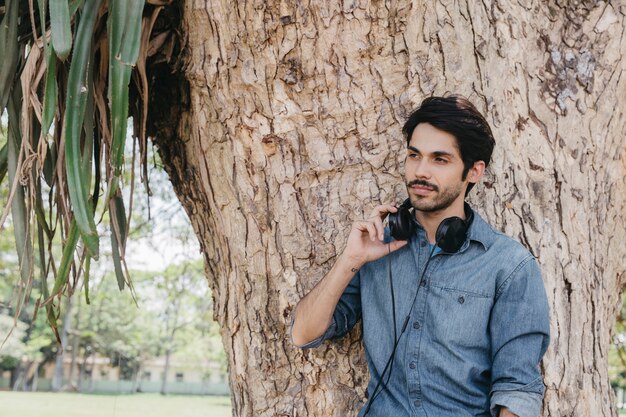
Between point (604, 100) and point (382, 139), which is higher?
point (604, 100)

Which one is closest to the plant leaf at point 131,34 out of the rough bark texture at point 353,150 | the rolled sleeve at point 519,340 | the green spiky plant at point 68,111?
the green spiky plant at point 68,111

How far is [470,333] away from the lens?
8.30 feet

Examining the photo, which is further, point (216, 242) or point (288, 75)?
point (216, 242)

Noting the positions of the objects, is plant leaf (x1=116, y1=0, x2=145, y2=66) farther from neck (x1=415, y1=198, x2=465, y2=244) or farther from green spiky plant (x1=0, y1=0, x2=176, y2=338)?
neck (x1=415, y1=198, x2=465, y2=244)

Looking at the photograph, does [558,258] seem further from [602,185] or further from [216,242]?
[216,242]

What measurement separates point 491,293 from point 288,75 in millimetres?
1218

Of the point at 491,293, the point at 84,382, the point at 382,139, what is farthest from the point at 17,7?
the point at 84,382

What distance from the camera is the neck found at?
2.70 meters

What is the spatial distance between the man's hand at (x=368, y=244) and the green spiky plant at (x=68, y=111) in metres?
0.93

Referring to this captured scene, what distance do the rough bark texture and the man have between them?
0.30 meters

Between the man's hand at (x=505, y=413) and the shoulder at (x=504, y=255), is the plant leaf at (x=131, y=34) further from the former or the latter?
the man's hand at (x=505, y=413)

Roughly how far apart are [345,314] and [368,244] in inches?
12.5

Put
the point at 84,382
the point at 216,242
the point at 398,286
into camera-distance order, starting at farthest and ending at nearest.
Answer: the point at 84,382
the point at 216,242
the point at 398,286

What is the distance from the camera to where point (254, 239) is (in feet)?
10.7
